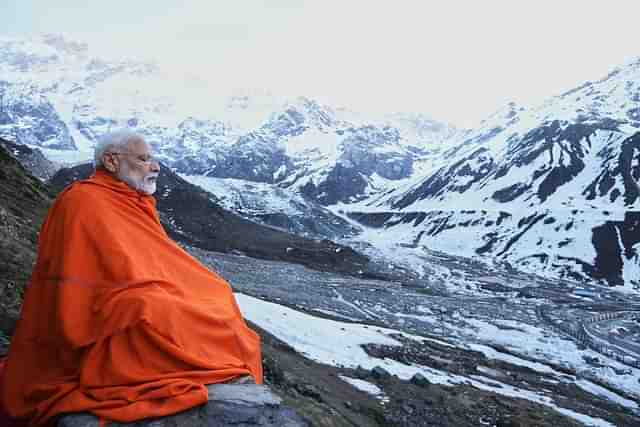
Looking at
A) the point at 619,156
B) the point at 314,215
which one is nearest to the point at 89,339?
the point at 619,156

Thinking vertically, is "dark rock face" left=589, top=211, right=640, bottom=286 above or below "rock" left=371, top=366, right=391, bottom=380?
below

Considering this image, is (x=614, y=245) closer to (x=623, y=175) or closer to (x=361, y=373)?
(x=623, y=175)

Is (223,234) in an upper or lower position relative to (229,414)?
lower

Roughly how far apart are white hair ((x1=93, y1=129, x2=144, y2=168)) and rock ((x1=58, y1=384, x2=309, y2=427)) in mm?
2360

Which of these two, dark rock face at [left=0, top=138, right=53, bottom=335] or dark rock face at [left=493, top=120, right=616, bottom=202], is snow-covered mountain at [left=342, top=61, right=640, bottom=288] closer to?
dark rock face at [left=493, top=120, right=616, bottom=202]

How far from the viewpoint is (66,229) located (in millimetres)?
4180

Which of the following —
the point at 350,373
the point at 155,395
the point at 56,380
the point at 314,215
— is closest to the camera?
the point at 155,395

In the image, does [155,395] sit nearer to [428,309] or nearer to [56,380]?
[56,380]

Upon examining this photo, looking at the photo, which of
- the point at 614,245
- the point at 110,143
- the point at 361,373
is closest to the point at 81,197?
the point at 110,143

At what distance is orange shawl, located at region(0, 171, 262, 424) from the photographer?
12.3ft

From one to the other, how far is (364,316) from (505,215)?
→ 10698cm

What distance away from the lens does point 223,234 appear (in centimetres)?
10806

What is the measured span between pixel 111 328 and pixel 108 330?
1.1 inches

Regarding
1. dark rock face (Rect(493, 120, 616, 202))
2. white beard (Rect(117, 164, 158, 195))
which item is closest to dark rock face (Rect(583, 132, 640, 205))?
dark rock face (Rect(493, 120, 616, 202))
